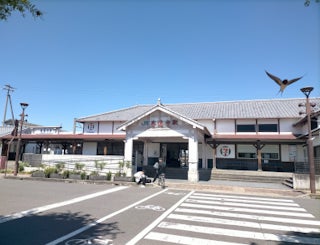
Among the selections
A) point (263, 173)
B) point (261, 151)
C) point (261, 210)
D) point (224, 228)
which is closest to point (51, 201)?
point (224, 228)

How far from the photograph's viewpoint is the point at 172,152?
23.6m

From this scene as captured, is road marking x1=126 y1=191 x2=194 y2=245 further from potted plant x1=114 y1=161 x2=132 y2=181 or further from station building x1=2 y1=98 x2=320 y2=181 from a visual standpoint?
station building x1=2 y1=98 x2=320 y2=181

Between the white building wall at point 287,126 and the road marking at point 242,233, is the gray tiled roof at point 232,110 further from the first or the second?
the road marking at point 242,233

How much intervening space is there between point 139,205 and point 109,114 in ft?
65.5

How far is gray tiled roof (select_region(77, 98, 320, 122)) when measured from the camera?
2253 centimetres

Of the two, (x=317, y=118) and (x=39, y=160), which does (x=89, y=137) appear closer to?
(x=39, y=160)

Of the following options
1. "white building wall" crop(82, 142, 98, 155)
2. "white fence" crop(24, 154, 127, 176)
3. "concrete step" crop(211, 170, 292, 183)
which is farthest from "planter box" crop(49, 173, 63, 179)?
"concrete step" crop(211, 170, 292, 183)

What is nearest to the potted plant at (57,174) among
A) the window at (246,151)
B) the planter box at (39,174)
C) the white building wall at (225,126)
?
the planter box at (39,174)

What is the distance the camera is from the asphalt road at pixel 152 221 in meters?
5.65

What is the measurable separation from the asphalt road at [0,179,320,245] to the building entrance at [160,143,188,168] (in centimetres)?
1241

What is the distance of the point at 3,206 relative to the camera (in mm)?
8797

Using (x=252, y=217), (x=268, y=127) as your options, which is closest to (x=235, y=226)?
(x=252, y=217)

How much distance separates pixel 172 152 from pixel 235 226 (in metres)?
16.8

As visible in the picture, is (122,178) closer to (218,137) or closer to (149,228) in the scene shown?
(218,137)
